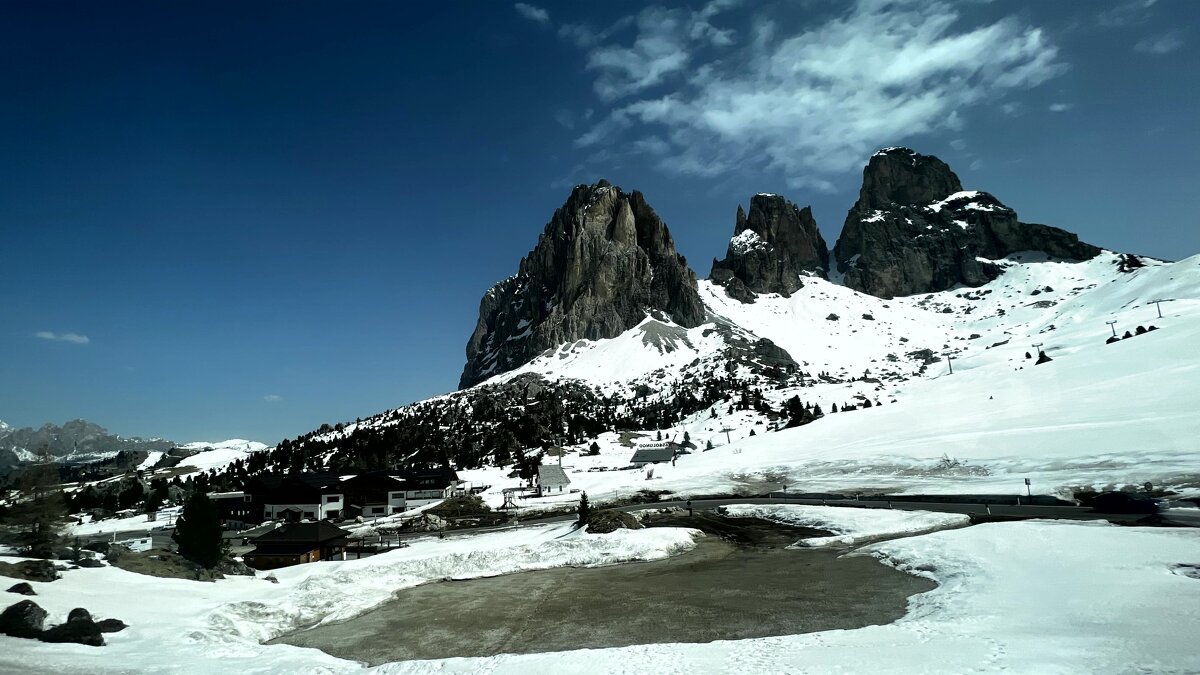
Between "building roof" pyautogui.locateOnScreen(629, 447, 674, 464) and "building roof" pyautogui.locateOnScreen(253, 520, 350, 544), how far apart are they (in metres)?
71.2

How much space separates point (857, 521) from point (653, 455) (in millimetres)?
68277

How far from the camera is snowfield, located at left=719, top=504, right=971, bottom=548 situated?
43094mm

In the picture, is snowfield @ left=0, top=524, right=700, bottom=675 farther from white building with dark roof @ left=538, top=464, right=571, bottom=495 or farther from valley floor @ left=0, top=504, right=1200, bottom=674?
white building with dark roof @ left=538, top=464, right=571, bottom=495

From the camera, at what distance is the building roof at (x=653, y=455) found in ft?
372

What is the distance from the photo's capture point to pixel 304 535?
47875mm

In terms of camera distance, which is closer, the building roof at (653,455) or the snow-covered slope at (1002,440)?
the snow-covered slope at (1002,440)

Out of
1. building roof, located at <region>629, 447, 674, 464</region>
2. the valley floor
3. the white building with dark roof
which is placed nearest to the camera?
the valley floor

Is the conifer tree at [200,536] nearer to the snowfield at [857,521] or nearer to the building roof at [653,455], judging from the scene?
the snowfield at [857,521]

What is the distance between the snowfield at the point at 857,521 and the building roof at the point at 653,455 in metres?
55.4

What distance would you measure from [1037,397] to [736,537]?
68076 millimetres

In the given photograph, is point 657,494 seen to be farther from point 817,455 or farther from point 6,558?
point 6,558

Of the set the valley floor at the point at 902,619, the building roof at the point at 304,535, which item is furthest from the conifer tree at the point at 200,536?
the building roof at the point at 304,535

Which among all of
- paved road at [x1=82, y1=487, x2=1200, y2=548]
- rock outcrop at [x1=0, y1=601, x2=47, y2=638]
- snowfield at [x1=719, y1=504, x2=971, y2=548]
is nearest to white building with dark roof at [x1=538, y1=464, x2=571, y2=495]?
paved road at [x1=82, y1=487, x2=1200, y2=548]

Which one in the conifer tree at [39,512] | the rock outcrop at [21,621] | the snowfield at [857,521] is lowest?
the snowfield at [857,521]
